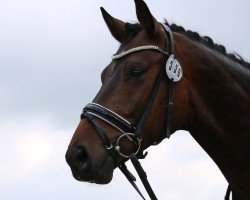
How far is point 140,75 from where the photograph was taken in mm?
9086

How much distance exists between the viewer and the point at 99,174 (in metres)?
8.52

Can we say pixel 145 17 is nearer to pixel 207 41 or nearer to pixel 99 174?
pixel 207 41

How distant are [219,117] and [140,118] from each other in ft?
4.24

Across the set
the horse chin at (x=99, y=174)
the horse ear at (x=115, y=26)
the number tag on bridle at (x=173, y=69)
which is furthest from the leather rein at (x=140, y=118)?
the horse ear at (x=115, y=26)

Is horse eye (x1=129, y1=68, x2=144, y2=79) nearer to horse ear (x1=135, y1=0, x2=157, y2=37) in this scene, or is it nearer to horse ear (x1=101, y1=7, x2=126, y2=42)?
horse ear (x1=135, y1=0, x2=157, y2=37)

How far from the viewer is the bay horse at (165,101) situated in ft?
28.7

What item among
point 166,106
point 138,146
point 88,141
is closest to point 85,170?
point 88,141

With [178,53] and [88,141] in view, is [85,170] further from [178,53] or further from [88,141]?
[178,53]

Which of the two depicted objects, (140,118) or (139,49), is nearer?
(140,118)

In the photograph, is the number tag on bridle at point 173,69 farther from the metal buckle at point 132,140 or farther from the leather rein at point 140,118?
the metal buckle at point 132,140

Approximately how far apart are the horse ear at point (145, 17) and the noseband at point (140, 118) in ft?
0.86

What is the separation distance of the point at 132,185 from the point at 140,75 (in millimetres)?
1637

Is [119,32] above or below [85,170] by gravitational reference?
above

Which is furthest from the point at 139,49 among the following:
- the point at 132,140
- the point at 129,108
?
the point at 132,140
